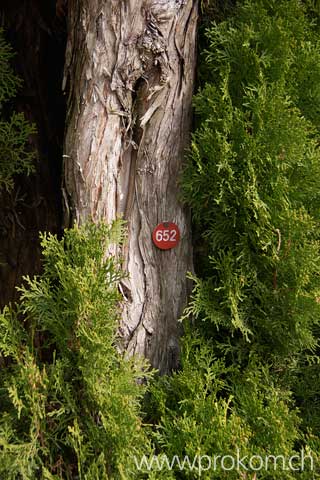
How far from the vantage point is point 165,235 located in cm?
290

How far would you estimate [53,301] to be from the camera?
8.46 feet

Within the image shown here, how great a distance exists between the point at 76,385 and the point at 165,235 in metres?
0.82

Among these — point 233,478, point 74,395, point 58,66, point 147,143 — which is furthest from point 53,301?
point 58,66

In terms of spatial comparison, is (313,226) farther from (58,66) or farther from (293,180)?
(58,66)

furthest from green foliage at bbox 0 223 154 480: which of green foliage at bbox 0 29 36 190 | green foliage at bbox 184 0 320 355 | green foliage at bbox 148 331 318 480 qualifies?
green foliage at bbox 0 29 36 190

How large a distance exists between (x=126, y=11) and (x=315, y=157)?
1101mm

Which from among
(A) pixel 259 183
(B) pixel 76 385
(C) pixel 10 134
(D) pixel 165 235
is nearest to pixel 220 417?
(B) pixel 76 385

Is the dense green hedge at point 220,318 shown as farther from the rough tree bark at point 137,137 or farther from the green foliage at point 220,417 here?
the rough tree bark at point 137,137

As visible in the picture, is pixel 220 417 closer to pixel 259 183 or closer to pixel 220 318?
pixel 220 318

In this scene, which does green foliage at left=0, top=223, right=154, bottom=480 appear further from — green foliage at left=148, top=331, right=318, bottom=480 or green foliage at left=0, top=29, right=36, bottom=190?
green foliage at left=0, top=29, right=36, bottom=190

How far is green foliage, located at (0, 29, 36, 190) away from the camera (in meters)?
3.17

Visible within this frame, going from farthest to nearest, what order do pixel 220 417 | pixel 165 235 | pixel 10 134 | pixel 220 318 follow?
1. pixel 10 134
2. pixel 165 235
3. pixel 220 318
4. pixel 220 417

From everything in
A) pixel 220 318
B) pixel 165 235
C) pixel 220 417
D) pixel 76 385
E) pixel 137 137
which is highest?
pixel 137 137

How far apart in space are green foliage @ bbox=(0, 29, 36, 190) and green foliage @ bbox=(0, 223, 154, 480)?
2.68 ft
